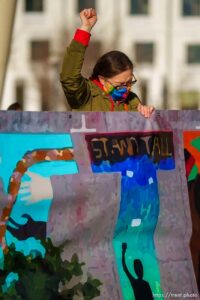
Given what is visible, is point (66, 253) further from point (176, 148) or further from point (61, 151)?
point (176, 148)

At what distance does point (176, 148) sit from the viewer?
5289 mm

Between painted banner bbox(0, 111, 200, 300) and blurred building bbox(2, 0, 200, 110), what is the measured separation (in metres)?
26.8

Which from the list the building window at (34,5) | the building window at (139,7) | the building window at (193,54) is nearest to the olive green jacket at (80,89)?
the building window at (139,7)

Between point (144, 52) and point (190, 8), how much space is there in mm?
3093

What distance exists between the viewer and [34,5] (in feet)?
115

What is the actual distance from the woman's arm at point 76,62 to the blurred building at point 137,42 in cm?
2649

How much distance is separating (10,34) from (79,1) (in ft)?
80.7

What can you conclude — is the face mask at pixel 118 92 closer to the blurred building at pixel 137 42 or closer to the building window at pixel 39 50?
the blurred building at pixel 137 42

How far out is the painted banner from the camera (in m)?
4.63

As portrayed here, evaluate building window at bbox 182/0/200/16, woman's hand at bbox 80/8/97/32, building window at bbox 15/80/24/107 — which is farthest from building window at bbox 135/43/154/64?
woman's hand at bbox 80/8/97/32

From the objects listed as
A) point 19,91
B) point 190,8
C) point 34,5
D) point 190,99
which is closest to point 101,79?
point 190,99

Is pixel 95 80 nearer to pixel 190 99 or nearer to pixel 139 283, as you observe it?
pixel 139 283

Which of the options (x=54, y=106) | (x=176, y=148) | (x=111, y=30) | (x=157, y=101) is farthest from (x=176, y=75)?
(x=176, y=148)

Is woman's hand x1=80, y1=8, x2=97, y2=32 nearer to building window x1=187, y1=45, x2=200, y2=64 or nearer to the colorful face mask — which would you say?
the colorful face mask
